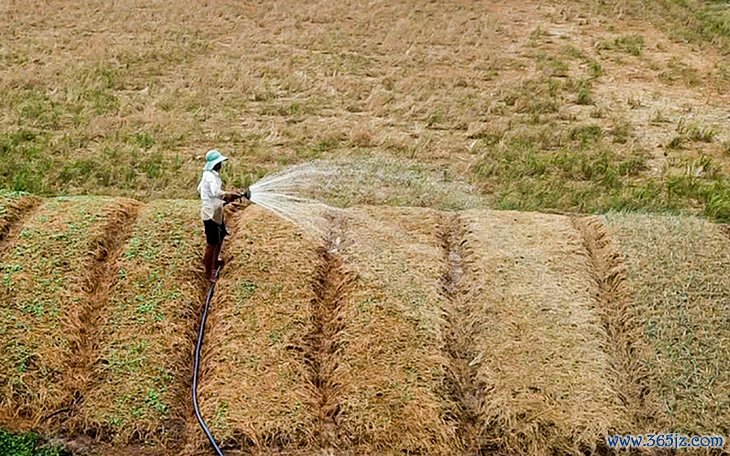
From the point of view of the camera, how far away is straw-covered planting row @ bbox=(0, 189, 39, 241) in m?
6.00

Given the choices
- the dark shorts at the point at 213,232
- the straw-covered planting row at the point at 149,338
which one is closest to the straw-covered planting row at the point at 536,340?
the dark shorts at the point at 213,232

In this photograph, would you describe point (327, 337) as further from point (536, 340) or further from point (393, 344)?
point (536, 340)

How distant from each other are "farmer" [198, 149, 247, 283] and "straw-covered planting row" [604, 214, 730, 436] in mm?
3026

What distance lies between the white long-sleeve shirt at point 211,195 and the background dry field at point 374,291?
50 centimetres

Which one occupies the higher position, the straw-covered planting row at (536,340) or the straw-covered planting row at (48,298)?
the straw-covered planting row at (48,298)

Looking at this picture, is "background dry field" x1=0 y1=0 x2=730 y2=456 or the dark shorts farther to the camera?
the dark shorts

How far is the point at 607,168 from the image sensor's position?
894 centimetres

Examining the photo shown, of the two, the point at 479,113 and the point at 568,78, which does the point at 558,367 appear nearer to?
the point at 479,113

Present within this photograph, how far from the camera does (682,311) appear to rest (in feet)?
17.4

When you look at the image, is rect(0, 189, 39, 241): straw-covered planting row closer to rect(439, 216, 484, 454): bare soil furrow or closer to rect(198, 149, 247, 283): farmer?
rect(198, 149, 247, 283): farmer

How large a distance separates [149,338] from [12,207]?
2.02 metres

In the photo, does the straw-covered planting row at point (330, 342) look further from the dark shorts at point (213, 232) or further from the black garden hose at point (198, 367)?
A: the dark shorts at point (213, 232)

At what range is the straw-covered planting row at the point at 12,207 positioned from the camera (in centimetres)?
600

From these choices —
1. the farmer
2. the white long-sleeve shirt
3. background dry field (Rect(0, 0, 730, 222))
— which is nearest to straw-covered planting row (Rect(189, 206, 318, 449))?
the farmer
